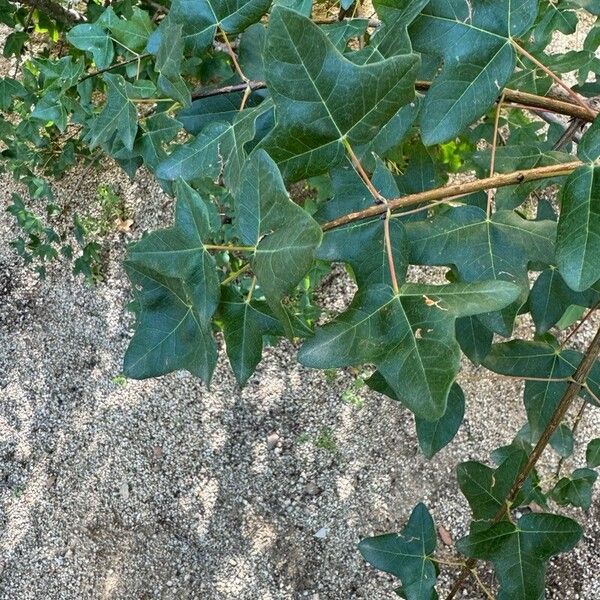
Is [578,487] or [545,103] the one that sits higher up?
[545,103]

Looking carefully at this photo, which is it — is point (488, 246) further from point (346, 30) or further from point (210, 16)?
point (210, 16)

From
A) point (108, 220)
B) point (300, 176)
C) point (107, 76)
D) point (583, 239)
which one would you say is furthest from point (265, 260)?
point (108, 220)

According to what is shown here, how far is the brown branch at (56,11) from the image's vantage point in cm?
163

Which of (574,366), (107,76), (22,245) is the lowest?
(22,245)

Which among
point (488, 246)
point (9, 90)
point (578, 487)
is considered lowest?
point (578, 487)

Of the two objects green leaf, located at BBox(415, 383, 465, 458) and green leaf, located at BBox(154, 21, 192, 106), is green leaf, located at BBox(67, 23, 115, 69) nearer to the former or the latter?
green leaf, located at BBox(154, 21, 192, 106)

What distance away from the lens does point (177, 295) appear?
31.3 inches

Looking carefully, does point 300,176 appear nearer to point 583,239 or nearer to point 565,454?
point 583,239

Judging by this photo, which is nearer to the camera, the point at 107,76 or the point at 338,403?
the point at 107,76

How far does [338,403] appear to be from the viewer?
2098 millimetres

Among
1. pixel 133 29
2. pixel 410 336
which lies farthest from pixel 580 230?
pixel 133 29

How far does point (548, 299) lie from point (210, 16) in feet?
1.95

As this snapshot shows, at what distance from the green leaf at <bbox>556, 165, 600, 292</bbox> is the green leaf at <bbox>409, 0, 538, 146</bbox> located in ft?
0.44

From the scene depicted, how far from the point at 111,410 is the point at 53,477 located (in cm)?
29
